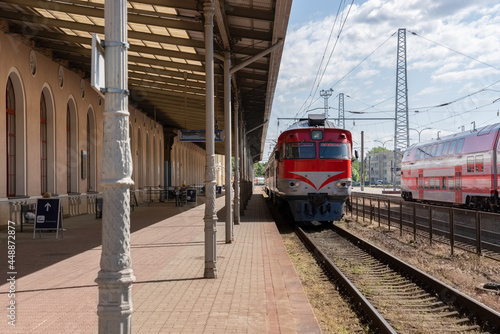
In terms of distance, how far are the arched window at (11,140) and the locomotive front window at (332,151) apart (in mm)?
9661

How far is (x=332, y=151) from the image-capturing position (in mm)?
17297

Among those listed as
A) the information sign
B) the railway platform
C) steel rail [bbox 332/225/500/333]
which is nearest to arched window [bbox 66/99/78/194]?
the railway platform

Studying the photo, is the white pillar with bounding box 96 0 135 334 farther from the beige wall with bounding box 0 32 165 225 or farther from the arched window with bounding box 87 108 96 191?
the arched window with bounding box 87 108 96 191

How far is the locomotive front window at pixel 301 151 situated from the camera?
1711 centimetres

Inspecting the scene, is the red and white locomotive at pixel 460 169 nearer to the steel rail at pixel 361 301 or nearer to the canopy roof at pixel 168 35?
the canopy roof at pixel 168 35

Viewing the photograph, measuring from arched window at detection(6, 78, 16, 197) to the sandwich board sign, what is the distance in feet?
13.0

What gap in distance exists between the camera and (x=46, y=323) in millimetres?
5195

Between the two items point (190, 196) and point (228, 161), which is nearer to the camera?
point (228, 161)

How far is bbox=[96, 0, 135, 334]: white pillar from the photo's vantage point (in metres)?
3.02

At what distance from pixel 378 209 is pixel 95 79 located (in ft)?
51.6

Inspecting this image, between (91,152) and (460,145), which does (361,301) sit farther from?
(91,152)

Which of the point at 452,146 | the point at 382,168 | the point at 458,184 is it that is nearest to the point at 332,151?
the point at 458,184

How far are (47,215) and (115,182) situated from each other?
1014cm

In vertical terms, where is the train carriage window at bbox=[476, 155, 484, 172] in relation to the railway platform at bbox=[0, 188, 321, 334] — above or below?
above
